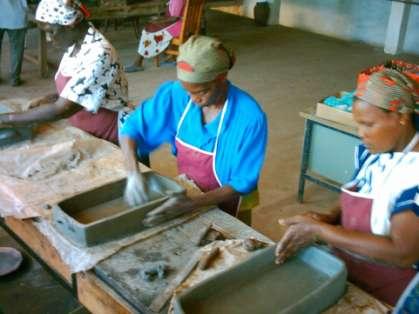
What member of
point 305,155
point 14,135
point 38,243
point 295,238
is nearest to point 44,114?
point 14,135

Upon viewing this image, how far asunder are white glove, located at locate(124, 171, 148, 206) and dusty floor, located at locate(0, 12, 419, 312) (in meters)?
1.59

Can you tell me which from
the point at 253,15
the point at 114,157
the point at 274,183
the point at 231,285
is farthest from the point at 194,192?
the point at 253,15

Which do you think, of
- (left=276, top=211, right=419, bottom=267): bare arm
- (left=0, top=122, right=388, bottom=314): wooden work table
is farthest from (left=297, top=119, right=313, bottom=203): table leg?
(left=276, top=211, right=419, bottom=267): bare arm

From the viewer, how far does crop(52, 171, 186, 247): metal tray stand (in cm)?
173

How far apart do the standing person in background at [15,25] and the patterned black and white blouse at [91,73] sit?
11.6ft

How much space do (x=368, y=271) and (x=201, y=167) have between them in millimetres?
835

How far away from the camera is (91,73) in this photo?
2535mm

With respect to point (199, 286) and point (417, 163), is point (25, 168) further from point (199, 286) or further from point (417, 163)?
point (417, 163)

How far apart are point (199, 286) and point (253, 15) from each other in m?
8.73

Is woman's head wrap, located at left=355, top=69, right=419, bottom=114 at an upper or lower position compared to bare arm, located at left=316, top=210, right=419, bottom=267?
upper

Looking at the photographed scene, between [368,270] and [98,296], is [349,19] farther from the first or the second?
[98,296]

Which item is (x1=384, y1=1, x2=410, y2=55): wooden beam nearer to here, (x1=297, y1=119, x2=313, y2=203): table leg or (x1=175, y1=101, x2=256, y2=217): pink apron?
(x1=297, y1=119, x2=313, y2=203): table leg

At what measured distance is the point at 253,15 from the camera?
9.59m

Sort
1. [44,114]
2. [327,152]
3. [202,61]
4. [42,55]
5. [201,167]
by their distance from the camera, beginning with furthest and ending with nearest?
[42,55] → [327,152] → [44,114] → [201,167] → [202,61]
